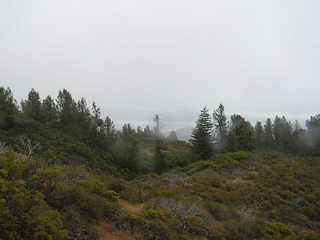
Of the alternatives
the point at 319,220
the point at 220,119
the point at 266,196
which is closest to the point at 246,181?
the point at 266,196

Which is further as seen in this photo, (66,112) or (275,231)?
(66,112)

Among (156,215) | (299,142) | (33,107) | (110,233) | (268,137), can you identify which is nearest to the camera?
(110,233)

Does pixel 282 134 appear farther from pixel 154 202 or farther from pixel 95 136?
pixel 154 202

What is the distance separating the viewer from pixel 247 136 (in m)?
36.7

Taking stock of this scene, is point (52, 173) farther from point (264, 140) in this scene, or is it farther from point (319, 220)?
point (264, 140)

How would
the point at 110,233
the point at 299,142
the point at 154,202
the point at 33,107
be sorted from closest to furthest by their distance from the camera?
the point at 110,233 → the point at 154,202 → the point at 33,107 → the point at 299,142

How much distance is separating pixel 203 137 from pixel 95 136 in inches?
851

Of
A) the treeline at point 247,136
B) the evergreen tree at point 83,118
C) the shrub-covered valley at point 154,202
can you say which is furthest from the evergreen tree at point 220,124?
the evergreen tree at point 83,118

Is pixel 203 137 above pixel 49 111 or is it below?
below

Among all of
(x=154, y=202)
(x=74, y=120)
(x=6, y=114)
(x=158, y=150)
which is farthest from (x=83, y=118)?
(x=154, y=202)

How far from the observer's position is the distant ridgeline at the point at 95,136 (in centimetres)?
2775

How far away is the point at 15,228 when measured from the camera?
135 inches

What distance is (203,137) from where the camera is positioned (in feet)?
95.8

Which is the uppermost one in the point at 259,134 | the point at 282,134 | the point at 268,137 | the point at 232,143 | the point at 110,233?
the point at 259,134
